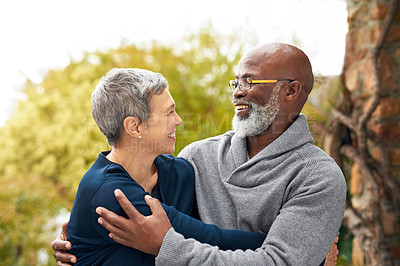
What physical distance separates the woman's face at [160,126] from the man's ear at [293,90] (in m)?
0.48

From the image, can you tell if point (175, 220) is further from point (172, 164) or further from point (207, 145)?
point (207, 145)

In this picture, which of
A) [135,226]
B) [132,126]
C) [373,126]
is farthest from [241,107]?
[373,126]

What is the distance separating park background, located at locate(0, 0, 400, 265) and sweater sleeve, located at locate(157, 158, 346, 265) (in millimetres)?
1580

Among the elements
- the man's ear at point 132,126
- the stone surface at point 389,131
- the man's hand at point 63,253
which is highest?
the man's ear at point 132,126

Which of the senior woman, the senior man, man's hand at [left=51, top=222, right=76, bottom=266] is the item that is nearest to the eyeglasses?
the senior man

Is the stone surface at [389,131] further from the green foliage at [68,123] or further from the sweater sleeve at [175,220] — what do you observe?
the sweater sleeve at [175,220]

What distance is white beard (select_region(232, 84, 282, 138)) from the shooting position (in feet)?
5.46

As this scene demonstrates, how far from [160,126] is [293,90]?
57cm

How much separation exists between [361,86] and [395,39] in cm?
39

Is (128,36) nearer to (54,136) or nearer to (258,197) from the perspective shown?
(54,136)

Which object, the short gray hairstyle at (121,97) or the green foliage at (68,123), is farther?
the green foliage at (68,123)

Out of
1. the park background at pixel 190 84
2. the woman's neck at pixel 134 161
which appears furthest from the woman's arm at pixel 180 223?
the park background at pixel 190 84

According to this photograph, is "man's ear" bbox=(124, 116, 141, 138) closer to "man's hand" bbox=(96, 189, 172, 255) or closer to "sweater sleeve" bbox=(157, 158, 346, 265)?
"man's hand" bbox=(96, 189, 172, 255)

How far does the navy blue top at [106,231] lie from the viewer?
137 centimetres
